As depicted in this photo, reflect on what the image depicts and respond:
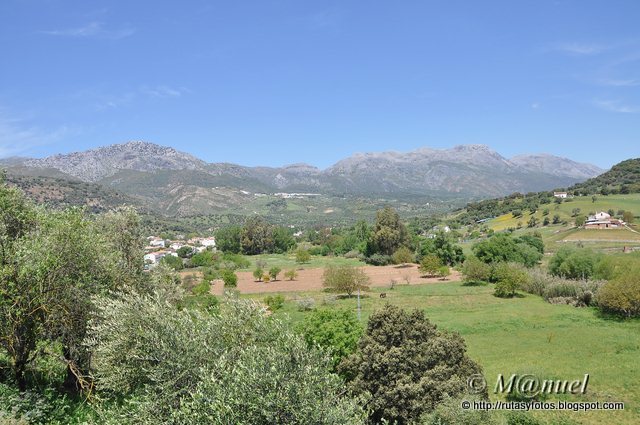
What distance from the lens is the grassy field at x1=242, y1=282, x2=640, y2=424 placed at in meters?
25.5

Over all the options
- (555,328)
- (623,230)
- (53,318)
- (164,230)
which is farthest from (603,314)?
(164,230)

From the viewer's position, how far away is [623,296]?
41156mm

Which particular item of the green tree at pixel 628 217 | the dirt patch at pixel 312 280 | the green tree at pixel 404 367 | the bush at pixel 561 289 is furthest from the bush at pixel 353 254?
the green tree at pixel 404 367

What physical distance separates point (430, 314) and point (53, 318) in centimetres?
3809

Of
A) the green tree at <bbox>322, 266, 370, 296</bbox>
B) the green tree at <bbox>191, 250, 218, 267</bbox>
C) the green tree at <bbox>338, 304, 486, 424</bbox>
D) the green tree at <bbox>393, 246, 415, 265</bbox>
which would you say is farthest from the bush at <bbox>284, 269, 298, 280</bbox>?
the green tree at <bbox>338, 304, 486, 424</bbox>

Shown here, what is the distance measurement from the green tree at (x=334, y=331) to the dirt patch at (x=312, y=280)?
1635 inches

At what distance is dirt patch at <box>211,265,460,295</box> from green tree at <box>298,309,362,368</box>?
136 ft

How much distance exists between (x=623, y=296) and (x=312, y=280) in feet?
158

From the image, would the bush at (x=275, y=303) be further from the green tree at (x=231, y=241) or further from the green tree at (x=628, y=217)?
the green tree at (x=628, y=217)

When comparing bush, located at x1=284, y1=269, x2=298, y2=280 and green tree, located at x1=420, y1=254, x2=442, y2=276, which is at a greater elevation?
green tree, located at x1=420, y1=254, x2=442, y2=276

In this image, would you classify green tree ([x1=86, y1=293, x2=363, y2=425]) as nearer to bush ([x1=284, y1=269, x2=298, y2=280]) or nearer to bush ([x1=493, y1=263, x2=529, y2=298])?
bush ([x1=493, y1=263, x2=529, y2=298])

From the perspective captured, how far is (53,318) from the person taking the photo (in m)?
17.3

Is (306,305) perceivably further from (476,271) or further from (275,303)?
(476,271)

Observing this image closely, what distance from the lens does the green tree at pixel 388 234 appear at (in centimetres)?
9582
